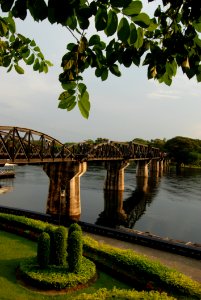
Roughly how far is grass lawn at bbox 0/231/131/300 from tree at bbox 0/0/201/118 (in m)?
14.7

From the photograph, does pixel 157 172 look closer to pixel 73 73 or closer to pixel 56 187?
pixel 56 187

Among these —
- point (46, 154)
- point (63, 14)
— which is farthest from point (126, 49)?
point (46, 154)

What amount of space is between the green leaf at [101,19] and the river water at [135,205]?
155 ft

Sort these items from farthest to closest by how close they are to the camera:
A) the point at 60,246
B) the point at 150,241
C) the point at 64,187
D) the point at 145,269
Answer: the point at 64,187 → the point at 150,241 → the point at 60,246 → the point at 145,269

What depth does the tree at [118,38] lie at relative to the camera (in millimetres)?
2801

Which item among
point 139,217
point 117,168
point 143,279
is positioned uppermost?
point 117,168

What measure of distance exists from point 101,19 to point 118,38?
24cm

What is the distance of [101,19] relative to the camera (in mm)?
2855

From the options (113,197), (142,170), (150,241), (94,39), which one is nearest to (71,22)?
(94,39)

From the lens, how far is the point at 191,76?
3.96 meters

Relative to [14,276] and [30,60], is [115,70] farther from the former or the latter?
[14,276]

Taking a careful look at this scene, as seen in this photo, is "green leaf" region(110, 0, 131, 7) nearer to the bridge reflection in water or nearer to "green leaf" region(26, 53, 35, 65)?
"green leaf" region(26, 53, 35, 65)

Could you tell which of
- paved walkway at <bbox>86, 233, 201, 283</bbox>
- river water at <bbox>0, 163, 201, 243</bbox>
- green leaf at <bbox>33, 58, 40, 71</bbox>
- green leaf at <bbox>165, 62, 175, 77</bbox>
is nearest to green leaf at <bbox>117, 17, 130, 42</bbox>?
green leaf at <bbox>165, 62, 175, 77</bbox>

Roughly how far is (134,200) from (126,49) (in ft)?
243
